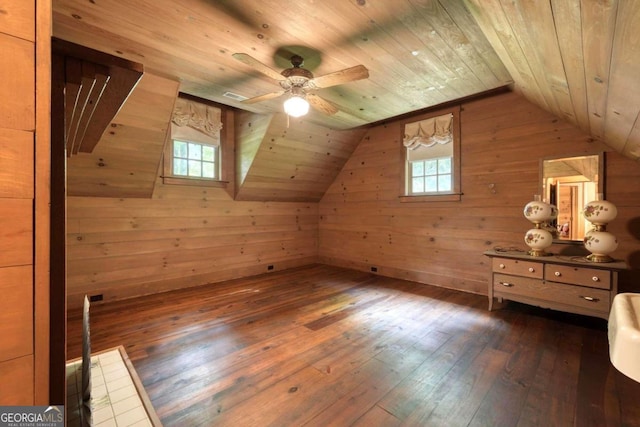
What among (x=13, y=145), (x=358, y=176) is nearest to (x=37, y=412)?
(x=13, y=145)

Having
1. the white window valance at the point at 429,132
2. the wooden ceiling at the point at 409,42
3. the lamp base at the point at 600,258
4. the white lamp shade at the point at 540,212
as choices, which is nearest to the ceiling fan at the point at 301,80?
the wooden ceiling at the point at 409,42

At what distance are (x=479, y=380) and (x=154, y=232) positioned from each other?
3.81 m

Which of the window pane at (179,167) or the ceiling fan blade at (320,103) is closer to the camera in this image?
the ceiling fan blade at (320,103)

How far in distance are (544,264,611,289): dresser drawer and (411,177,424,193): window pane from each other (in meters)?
1.89

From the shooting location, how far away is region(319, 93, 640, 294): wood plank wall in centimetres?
273

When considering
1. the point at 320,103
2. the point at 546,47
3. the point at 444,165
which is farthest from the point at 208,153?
the point at 546,47

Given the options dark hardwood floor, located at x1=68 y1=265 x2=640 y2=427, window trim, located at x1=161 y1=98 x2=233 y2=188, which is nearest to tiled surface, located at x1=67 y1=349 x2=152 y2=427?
dark hardwood floor, located at x1=68 y1=265 x2=640 y2=427

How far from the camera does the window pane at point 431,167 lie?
4031 mm

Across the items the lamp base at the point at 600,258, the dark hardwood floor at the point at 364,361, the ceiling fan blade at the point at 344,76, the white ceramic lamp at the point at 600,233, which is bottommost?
the dark hardwood floor at the point at 364,361

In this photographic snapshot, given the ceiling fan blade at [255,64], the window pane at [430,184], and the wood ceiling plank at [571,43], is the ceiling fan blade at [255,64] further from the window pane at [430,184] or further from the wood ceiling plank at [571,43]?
the window pane at [430,184]

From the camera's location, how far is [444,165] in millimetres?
3939

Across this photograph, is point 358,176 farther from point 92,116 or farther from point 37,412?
point 37,412

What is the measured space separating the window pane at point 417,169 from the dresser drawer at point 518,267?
1703 millimetres

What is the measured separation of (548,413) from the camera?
4.96 feet
